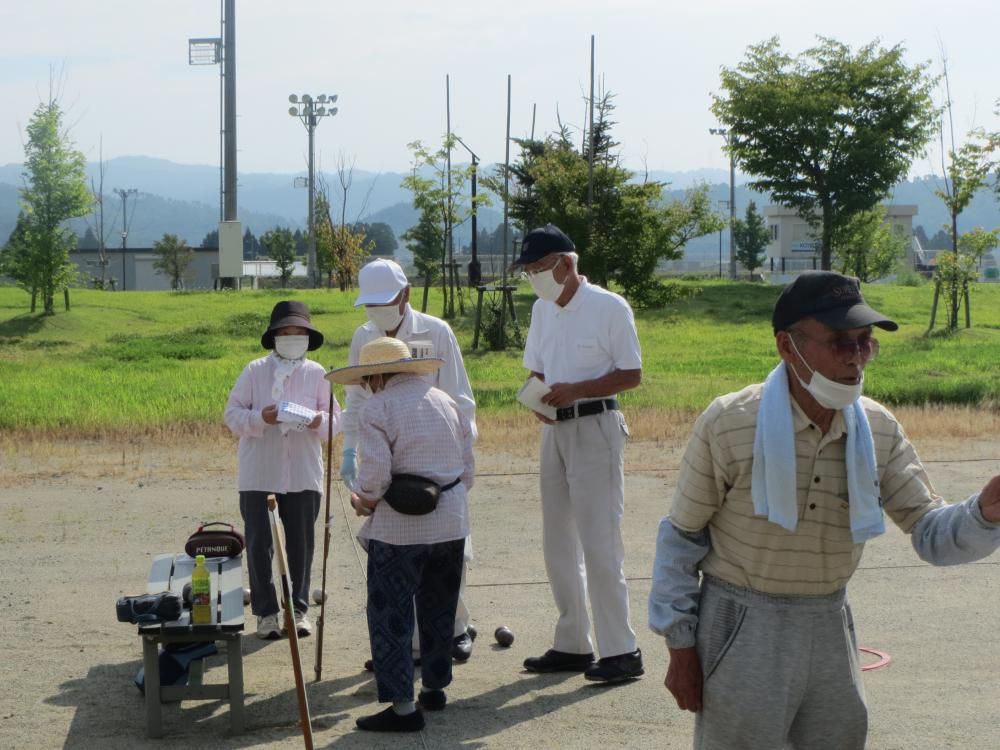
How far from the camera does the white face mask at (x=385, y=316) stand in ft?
22.5

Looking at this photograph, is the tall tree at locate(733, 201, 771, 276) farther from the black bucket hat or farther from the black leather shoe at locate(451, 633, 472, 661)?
the black leather shoe at locate(451, 633, 472, 661)

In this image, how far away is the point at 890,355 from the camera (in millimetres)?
28281

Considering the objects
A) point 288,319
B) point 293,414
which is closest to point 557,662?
point 293,414

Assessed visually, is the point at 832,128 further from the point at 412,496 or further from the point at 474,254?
the point at 412,496

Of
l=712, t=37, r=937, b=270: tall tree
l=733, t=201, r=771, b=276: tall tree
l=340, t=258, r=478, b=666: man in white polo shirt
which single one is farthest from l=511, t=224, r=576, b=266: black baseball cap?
l=733, t=201, r=771, b=276: tall tree

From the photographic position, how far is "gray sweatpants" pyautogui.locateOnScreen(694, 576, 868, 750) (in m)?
3.61

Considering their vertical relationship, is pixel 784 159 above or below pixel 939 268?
above

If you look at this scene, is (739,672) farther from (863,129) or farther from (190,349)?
(863,129)

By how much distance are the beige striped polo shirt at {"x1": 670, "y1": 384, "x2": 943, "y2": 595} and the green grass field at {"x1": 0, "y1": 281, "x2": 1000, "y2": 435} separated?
41.5 feet

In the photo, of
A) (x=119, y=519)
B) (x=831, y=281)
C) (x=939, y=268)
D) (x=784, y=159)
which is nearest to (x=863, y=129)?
(x=784, y=159)

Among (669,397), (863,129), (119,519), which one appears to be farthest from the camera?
(863,129)

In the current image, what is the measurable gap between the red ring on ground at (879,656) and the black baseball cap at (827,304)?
365 centimetres

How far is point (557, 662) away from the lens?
6.84 metres

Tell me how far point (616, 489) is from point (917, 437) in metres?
9.32
